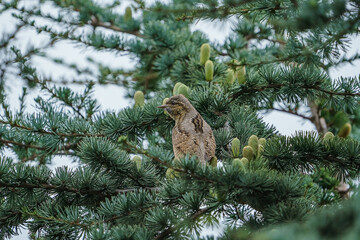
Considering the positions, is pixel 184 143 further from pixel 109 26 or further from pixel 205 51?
pixel 109 26

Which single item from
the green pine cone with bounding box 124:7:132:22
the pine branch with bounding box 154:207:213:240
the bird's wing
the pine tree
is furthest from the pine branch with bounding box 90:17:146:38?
the pine branch with bounding box 154:207:213:240

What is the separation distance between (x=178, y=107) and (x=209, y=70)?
65 centimetres

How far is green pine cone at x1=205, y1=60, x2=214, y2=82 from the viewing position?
3.98 meters

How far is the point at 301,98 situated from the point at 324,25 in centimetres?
155

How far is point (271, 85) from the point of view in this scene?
3559mm

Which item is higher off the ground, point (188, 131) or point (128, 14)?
point (128, 14)

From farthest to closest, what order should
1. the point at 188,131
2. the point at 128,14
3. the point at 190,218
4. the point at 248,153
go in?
the point at 128,14 → the point at 188,131 → the point at 248,153 → the point at 190,218

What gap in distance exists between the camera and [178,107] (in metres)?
3.52

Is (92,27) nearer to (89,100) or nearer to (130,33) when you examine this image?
(130,33)

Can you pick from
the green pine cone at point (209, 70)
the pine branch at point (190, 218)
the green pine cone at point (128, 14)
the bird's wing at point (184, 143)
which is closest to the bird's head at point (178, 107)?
the bird's wing at point (184, 143)

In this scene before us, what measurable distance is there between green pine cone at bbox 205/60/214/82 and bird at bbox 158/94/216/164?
0.47 m

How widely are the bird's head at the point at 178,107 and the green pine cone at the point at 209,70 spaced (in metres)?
0.49

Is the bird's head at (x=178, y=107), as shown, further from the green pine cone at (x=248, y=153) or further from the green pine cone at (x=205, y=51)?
the green pine cone at (x=248, y=153)

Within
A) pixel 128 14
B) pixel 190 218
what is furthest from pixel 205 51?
pixel 128 14
